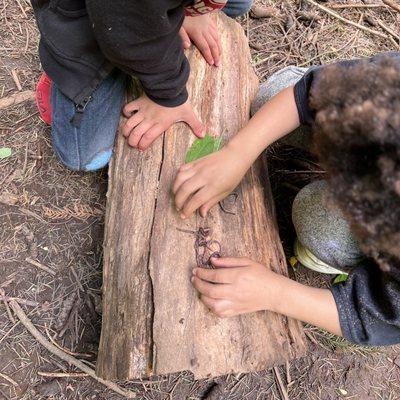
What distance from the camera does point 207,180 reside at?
1379 mm

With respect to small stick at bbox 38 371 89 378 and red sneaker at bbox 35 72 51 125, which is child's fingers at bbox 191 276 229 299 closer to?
small stick at bbox 38 371 89 378

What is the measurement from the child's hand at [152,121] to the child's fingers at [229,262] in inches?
Answer: 16.6

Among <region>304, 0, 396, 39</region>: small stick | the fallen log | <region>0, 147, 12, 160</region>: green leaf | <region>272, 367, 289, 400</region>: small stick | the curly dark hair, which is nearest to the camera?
the curly dark hair

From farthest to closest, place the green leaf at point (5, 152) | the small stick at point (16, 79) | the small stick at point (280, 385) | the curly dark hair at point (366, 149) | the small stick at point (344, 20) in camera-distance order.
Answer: the small stick at point (344, 20) < the small stick at point (16, 79) < the green leaf at point (5, 152) < the small stick at point (280, 385) < the curly dark hair at point (366, 149)

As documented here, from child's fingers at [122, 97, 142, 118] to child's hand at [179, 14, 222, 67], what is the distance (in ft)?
0.88

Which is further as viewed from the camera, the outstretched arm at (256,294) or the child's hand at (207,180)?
the child's hand at (207,180)

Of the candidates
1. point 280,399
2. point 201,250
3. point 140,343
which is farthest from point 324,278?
point 140,343

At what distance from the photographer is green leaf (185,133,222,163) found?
4.91ft

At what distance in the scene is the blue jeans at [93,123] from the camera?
1589 millimetres

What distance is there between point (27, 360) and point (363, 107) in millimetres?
1279

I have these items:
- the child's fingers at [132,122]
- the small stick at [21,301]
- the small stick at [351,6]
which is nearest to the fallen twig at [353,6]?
the small stick at [351,6]

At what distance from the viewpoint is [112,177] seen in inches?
60.9

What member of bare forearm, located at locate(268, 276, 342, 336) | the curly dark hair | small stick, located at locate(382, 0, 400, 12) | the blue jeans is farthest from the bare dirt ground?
small stick, located at locate(382, 0, 400, 12)

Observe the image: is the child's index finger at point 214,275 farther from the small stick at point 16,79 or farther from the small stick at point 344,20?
the small stick at point 344,20
